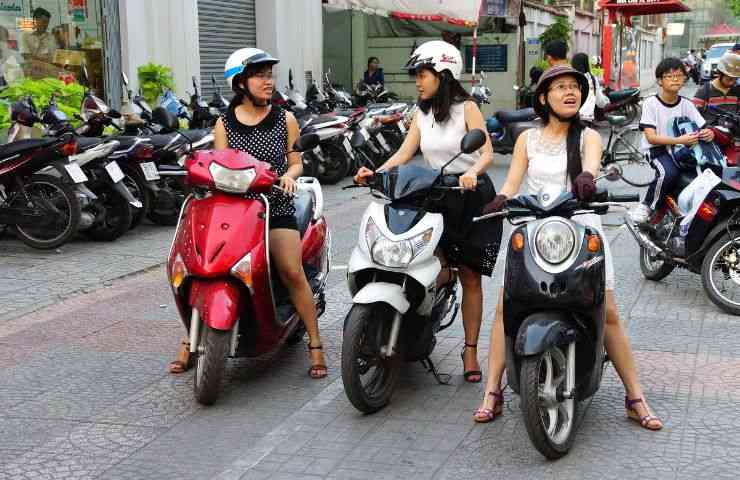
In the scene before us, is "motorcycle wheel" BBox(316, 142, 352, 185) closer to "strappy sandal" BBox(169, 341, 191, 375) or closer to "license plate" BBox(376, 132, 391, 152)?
"license plate" BBox(376, 132, 391, 152)

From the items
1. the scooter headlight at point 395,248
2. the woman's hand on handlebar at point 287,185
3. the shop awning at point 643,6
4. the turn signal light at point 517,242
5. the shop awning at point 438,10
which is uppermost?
the shop awning at point 643,6

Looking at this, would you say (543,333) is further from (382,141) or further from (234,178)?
(382,141)

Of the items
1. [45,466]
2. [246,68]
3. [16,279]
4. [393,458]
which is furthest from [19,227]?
[393,458]

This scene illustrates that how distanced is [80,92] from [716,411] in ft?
29.8

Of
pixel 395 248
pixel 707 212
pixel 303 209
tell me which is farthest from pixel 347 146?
pixel 395 248

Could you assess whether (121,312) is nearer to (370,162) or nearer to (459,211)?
(459,211)

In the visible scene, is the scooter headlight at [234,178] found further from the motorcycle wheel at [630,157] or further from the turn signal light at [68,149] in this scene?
the motorcycle wheel at [630,157]

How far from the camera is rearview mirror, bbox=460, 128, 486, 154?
478cm

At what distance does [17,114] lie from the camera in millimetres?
9727

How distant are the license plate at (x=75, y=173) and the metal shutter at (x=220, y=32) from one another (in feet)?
29.3

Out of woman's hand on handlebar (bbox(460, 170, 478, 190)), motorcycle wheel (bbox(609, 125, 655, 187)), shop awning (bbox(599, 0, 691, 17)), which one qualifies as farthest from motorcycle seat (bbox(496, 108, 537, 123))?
shop awning (bbox(599, 0, 691, 17))

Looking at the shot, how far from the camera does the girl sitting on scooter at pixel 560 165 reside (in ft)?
15.2

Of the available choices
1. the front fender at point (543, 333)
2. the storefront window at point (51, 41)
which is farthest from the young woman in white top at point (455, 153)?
the storefront window at point (51, 41)

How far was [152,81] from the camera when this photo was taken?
14812 mm
